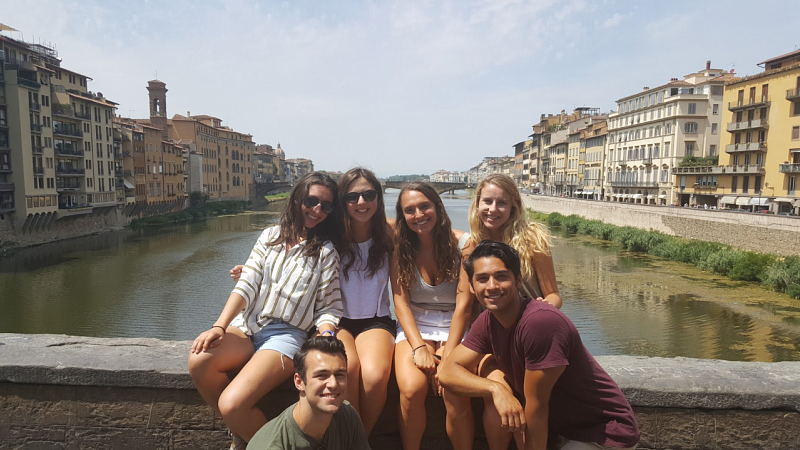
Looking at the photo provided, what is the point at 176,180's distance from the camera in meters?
48.1

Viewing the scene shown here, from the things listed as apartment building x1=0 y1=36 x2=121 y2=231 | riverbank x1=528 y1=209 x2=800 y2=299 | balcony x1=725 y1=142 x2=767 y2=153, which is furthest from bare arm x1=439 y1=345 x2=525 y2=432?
balcony x1=725 y1=142 x2=767 y2=153

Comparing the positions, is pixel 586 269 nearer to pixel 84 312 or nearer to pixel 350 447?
pixel 84 312

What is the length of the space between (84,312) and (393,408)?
54.7 ft

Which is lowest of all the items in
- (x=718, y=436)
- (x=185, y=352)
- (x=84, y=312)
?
(x=84, y=312)

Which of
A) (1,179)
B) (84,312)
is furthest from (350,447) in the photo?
(1,179)

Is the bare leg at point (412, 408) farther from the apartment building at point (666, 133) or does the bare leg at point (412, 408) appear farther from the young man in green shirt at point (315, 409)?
the apartment building at point (666, 133)

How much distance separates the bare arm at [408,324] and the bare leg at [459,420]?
180mm

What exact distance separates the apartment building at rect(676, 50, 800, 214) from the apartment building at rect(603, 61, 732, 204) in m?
4.99

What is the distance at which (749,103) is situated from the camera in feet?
105

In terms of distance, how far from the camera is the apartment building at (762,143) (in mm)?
28953

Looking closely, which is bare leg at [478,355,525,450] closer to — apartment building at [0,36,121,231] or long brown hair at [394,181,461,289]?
long brown hair at [394,181,461,289]

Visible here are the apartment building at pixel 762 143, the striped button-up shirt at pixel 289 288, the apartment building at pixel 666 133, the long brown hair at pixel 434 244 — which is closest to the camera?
the striped button-up shirt at pixel 289 288

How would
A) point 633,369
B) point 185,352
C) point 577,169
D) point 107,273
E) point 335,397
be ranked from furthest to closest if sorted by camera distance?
point 577,169 → point 107,273 → point 185,352 → point 633,369 → point 335,397

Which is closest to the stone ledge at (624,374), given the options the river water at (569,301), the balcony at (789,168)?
the river water at (569,301)
